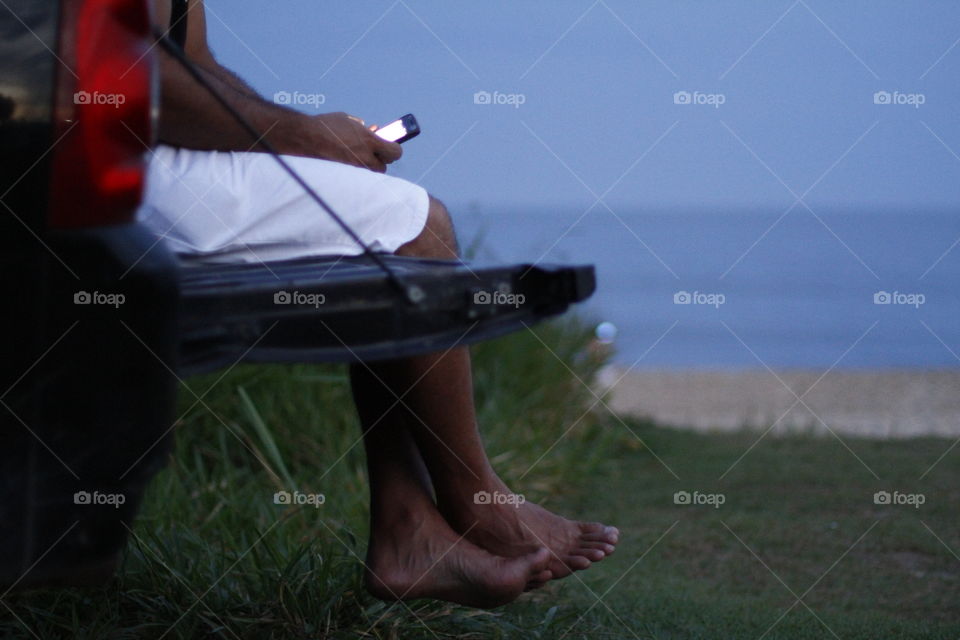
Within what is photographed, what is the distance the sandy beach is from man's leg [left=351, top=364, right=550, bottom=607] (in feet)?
10.9

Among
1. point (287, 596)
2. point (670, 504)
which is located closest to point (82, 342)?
point (287, 596)

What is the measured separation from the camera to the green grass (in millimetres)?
2764

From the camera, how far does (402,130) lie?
259 centimetres

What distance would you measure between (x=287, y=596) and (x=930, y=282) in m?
17.5

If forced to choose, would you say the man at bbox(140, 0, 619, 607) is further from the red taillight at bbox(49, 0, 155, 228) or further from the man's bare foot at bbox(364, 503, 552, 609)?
the red taillight at bbox(49, 0, 155, 228)

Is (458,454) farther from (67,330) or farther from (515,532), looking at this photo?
(67,330)

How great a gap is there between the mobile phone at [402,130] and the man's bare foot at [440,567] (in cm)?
83

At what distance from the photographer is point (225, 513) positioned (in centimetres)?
358
